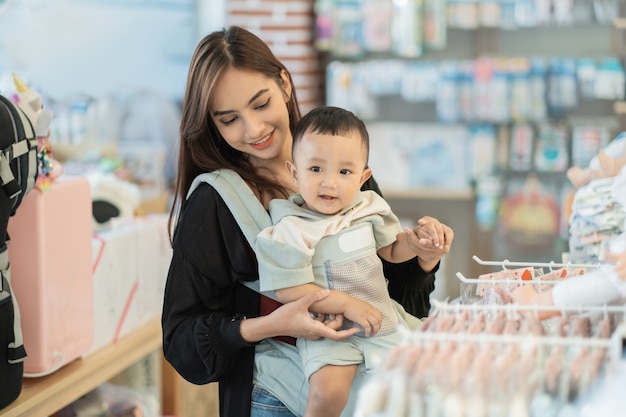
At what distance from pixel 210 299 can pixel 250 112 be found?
0.40m

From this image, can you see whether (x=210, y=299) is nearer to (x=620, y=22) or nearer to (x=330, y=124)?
(x=330, y=124)

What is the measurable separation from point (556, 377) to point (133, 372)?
227cm

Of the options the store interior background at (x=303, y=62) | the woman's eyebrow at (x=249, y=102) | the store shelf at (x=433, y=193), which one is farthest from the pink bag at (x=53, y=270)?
the store shelf at (x=433, y=193)

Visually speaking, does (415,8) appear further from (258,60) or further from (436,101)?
(258,60)

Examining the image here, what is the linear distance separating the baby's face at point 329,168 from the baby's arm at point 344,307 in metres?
0.16

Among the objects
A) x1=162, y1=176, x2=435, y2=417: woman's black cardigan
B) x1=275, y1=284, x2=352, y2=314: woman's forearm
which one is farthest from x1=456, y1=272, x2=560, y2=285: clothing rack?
x1=162, y1=176, x2=435, y2=417: woman's black cardigan

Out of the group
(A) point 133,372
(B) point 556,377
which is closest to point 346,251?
(B) point 556,377

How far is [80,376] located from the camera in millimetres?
2508

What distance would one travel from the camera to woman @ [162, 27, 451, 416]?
69.6 inches

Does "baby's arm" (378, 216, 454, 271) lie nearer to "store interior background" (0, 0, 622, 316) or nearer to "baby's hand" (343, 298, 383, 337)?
"baby's hand" (343, 298, 383, 337)

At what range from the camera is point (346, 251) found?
66.1 inches

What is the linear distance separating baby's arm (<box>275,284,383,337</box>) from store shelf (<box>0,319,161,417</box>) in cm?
91

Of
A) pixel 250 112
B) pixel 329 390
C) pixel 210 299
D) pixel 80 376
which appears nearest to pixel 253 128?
pixel 250 112

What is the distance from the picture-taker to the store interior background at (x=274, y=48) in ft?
16.3
